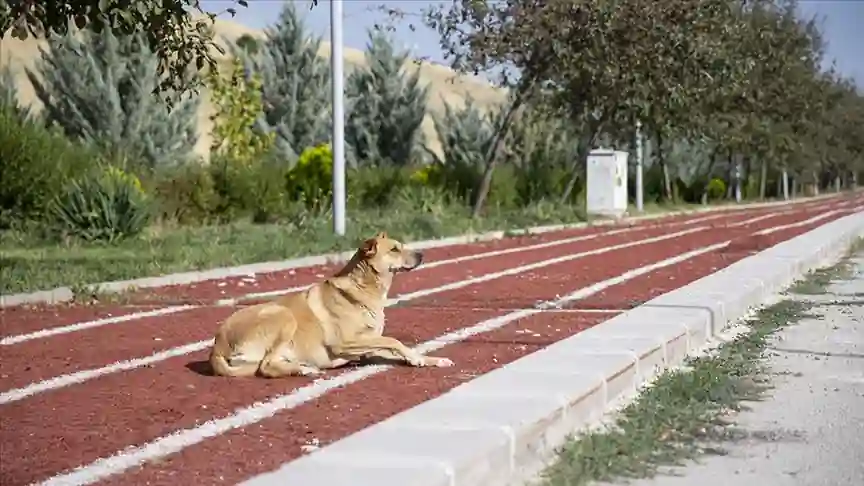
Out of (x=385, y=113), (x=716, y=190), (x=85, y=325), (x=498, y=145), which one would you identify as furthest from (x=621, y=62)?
(x=716, y=190)

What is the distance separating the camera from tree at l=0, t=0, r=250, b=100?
1046cm

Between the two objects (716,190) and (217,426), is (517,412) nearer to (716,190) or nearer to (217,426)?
(217,426)

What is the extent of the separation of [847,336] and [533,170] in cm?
3257

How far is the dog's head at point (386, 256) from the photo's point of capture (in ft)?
31.6

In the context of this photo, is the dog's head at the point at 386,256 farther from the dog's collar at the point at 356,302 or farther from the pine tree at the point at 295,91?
the pine tree at the point at 295,91

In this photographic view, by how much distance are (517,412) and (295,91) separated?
124ft

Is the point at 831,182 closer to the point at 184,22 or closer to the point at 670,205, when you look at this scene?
the point at 670,205

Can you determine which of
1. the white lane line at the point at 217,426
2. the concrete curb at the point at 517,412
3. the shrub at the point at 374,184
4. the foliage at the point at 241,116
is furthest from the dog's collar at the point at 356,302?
the foliage at the point at 241,116

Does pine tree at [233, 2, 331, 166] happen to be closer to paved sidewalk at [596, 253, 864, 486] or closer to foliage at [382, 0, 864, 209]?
foliage at [382, 0, 864, 209]

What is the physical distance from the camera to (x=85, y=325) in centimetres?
1284

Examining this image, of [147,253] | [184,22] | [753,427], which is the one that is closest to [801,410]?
[753,427]

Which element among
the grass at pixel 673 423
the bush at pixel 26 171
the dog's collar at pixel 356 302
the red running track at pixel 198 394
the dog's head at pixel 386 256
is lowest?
the grass at pixel 673 423

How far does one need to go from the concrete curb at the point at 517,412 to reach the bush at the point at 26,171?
1610cm

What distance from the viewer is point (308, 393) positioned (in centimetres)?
868
